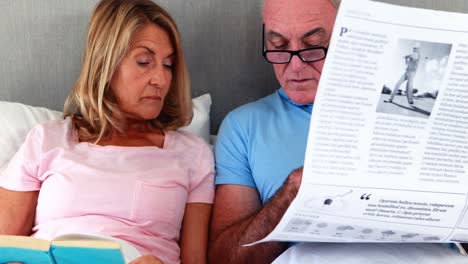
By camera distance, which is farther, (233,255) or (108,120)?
(108,120)

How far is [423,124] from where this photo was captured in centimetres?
94

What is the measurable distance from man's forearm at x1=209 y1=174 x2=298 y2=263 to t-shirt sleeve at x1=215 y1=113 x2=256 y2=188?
14cm

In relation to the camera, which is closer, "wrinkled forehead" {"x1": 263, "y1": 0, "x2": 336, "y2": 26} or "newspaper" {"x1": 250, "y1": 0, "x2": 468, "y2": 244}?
"newspaper" {"x1": 250, "y1": 0, "x2": 468, "y2": 244}

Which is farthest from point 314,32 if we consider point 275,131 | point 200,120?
point 200,120

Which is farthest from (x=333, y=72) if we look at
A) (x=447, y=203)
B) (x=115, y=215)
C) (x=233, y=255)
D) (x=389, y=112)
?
(x=115, y=215)

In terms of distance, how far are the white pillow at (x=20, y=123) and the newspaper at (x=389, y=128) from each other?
0.66 metres

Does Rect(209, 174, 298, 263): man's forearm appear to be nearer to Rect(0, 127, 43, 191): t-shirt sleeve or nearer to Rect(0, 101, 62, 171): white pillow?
Rect(0, 127, 43, 191): t-shirt sleeve

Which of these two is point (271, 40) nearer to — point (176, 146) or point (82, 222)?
point (176, 146)

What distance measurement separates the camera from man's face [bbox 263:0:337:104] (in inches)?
53.8

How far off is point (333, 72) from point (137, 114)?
0.67m

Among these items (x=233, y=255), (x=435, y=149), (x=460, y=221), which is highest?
(x=435, y=149)

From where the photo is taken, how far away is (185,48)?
1738mm

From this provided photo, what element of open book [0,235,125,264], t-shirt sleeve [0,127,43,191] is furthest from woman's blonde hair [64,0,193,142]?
open book [0,235,125,264]

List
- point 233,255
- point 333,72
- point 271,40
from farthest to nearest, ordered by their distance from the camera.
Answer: point 271,40 < point 233,255 < point 333,72
